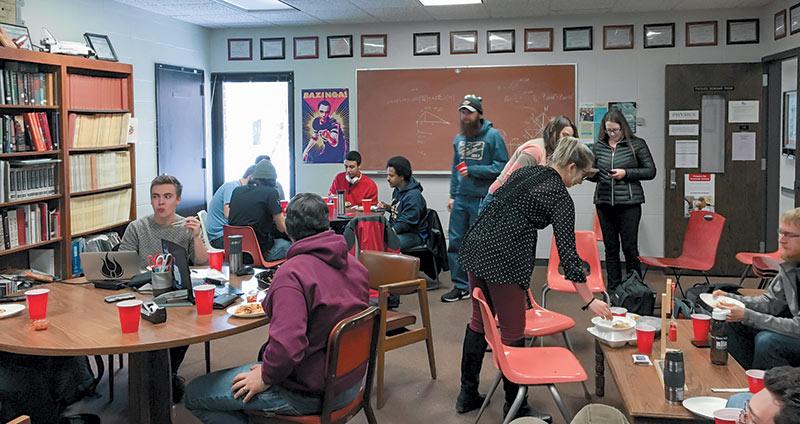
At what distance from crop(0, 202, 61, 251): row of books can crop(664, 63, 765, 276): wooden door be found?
18.1 ft

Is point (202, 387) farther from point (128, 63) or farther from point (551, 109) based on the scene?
point (551, 109)

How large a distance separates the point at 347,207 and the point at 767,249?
4002mm

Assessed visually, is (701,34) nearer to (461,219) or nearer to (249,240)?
(461,219)

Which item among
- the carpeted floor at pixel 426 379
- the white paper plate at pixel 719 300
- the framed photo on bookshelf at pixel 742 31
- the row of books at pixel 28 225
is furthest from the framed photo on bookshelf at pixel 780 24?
the row of books at pixel 28 225

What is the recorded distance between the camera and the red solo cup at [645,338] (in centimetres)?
279

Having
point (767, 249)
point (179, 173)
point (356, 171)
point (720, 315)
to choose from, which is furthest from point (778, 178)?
point (179, 173)

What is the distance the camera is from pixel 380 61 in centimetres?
754

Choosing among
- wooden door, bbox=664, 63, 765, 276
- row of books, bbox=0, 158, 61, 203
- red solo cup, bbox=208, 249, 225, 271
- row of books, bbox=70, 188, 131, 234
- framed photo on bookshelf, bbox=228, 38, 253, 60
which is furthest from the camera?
framed photo on bookshelf, bbox=228, 38, 253, 60

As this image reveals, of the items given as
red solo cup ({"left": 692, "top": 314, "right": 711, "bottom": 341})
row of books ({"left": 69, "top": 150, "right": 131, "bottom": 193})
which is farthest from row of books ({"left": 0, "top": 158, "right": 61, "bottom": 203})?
red solo cup ({"left": 692, "top": 314, "right": 711, "bottom": 341})

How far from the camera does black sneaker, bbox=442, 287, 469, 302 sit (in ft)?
19.1

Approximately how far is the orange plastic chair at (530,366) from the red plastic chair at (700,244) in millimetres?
2649

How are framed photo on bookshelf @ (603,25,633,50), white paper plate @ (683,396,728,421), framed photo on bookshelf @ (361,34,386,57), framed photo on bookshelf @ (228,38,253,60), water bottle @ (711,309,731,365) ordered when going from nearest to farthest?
white paper plate @ (683,396,728,421) < water bottle @ (711,309,731,365) < framed photo on bookshelf @ (603,25,633,50) < framed photo on bookshelf @ (361,34,386,57) < framed photo on bookshelf @ (228,38,253,60)

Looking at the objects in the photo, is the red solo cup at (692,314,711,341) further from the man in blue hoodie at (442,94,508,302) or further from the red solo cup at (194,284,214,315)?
the man in blue hoodie at (442,94,508,302)

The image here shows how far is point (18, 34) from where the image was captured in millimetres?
4836
